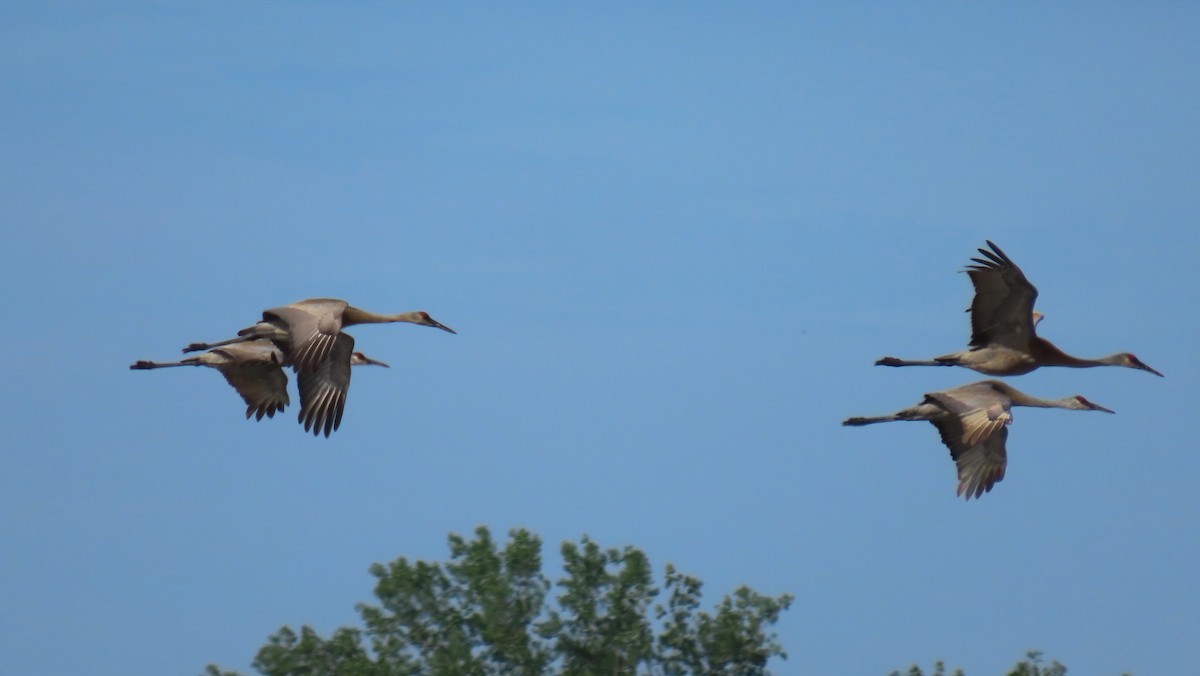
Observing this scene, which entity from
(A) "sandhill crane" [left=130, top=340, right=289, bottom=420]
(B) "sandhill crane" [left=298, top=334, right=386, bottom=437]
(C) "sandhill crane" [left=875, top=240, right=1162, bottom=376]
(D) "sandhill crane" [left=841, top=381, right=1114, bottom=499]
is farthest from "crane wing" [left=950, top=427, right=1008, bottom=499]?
(A) "sandhill crane" [left=130, top=340, right=289, bottom=420]

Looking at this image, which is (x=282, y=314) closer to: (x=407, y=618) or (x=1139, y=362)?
(x=1139, y=362)

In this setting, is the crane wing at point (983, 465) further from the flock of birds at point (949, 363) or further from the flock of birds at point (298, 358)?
the flock of birds at point (298, 358)

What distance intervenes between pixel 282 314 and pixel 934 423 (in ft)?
22.8

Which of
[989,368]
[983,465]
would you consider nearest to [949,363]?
[989,368]

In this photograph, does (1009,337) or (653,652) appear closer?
(1009,337)

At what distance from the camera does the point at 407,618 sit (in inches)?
1762

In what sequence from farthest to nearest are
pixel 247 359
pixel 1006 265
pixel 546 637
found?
pixel 546 637 → pixel 247 359 → pixel 1006 265

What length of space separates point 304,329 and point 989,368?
7418 millimetres

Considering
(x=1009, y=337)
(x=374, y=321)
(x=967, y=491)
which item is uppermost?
(x=374, y=321)

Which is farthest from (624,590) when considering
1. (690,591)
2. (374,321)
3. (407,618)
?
(374,321)

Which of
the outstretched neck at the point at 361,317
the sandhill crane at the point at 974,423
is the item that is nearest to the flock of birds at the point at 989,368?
the sandhill crane at the point at 974,423

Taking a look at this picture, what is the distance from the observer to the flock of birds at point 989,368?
22375mm

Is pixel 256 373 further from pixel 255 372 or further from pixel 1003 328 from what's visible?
pixel 1003 328

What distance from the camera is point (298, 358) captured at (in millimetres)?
22312
